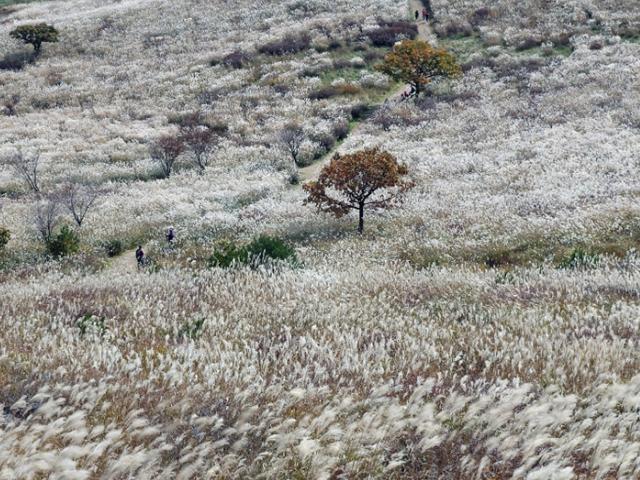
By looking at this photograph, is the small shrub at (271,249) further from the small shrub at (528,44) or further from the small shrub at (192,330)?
the small shrub at (528,44)

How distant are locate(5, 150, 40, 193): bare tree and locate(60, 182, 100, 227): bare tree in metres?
4.19

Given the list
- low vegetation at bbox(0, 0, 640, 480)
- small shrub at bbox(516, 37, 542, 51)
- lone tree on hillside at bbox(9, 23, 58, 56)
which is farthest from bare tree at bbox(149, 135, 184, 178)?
lone tree on hillside at bbox(9, 23, 58, 56)

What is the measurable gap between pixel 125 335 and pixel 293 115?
3634 cm

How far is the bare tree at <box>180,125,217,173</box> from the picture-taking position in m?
34.9

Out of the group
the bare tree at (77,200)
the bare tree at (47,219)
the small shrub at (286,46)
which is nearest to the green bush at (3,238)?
the bare tree at (47,219)

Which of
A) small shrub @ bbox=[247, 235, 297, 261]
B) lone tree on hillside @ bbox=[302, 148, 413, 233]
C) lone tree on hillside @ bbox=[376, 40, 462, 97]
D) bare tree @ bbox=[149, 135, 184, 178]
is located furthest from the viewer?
lone tree on hillside @ bbox=[376, 40, 462, 97]

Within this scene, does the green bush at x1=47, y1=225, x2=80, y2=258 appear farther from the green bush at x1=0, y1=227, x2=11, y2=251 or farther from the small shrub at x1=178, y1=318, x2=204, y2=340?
the small shrub at x1=178, y1=318, x2=204, y2=340

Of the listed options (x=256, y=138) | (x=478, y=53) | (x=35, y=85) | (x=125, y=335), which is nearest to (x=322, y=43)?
(x=478, y=53)

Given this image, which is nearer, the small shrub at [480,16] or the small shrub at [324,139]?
the small shrub at [324,139]

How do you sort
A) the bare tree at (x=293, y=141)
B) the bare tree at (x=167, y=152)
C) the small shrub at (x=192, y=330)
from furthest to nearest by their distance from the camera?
the bare tree at (x=167, y=152) → the bare tree at (x=293, y=141) → the small shrub at (x=192, y=330)

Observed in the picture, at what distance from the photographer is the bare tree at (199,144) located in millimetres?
34888

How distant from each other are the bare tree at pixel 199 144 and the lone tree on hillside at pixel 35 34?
3561cm

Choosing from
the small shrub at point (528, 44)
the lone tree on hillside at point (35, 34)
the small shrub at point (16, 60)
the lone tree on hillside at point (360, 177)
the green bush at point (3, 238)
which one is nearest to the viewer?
the lone tree on hillside at point (360, 177)

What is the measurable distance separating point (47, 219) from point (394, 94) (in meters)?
29.6
